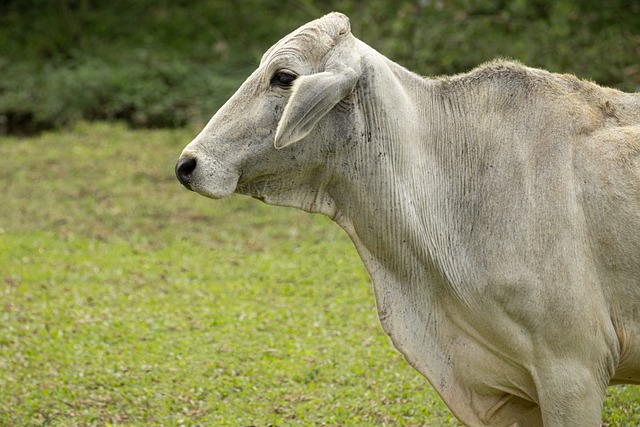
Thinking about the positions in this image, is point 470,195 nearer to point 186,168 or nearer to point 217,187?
point 217,187

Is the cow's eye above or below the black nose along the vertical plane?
above

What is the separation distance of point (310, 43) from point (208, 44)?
11252 mm

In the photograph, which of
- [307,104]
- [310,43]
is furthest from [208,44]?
[307,104]

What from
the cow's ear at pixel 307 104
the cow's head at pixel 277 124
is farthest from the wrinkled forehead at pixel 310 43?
the cow's ear at pixel 307 104

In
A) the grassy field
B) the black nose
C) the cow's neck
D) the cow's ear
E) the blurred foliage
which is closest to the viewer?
the cow's ear

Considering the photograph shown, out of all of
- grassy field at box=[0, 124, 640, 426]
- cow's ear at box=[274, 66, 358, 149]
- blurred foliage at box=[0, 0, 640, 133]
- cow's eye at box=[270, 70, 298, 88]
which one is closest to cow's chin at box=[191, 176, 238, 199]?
cow's ear at box=[274, 66, 358, 149]

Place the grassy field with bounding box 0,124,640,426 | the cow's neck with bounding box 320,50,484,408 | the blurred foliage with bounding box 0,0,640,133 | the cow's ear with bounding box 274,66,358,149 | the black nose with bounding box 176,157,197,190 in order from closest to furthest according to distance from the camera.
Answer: the cow's ear with bounding box 274,66,358,149
the black nose with bounding box 176,157,197,190
the cow's neck with bounding box 320,50,484,408
the grassy field with bounding box 0,124,640,426
the blurred foliage with bounding box 0,0,640,133

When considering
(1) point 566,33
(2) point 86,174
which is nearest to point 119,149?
(2) point 86,174

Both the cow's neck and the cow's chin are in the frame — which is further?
the cow's neck

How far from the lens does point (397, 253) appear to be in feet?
12.7

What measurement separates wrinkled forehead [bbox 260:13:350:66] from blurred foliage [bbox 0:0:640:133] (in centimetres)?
654

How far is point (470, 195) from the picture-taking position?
12.5ft

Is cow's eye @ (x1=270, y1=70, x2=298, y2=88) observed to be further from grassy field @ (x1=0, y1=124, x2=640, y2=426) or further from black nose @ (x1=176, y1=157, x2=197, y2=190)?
grassy field @ (x1=0, y1=124, x2=640, y2=426)

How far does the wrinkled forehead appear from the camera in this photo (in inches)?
146
